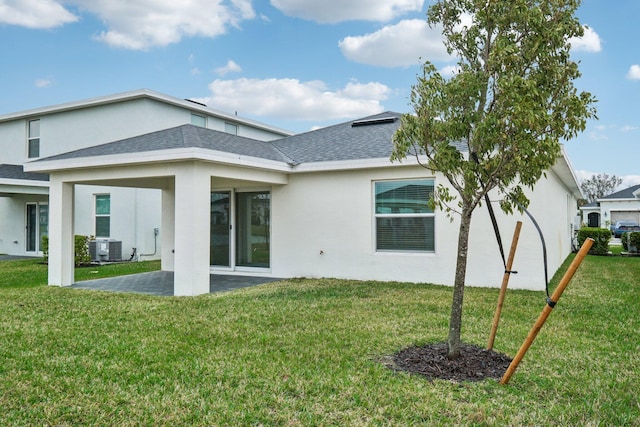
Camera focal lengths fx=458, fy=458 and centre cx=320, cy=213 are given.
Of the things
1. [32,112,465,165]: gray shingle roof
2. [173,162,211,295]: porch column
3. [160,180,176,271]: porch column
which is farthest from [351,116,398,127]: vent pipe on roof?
A: [173,162,211,295]: porch column

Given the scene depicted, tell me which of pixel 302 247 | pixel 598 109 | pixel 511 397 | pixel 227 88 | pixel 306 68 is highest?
pixel 227 88

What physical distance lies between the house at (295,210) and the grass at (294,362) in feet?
4.55

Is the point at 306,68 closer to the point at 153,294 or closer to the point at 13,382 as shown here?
the point at 153,294

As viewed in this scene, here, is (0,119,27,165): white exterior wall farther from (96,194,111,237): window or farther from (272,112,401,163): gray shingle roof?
(272,112,401,163): gray shingle roof

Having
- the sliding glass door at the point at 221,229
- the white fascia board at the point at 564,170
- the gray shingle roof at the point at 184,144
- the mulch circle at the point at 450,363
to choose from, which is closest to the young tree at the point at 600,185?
the white fascia board at the point at 564,170

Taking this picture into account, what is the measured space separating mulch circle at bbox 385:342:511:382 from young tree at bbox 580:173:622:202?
54.4 metres

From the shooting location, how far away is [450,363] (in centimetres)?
455

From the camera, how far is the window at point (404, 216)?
33.2 feet

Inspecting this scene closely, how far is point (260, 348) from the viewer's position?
521cm

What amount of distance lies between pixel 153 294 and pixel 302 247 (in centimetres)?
376

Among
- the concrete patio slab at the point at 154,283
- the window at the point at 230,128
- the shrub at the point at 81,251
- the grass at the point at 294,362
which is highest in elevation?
the window at the point at 230,128

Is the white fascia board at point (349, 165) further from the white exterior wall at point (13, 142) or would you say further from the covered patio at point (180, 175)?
the white exterior wall at point (13, 142)

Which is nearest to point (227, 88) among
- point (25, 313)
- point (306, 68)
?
point (306, 68)

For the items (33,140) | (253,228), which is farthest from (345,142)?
(33,140)
